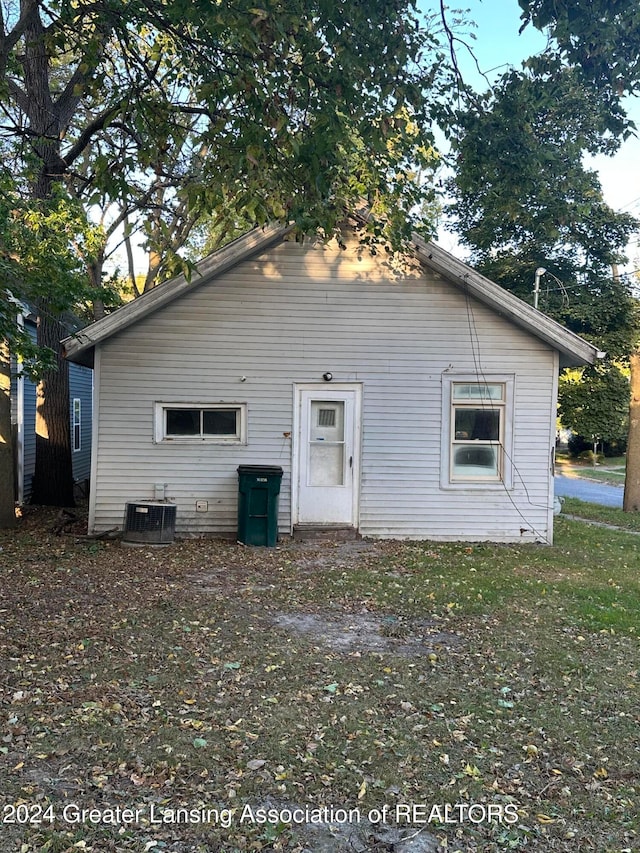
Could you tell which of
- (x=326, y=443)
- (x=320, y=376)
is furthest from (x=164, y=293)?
(x=326, y=443)

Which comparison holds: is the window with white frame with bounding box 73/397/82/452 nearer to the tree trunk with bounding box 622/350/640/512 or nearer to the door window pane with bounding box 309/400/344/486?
the door window pane with bounding box 309/400/344/486

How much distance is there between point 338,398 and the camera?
379 inches

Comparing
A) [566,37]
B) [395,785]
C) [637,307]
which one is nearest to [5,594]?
[395,785]

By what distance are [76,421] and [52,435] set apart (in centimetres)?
476

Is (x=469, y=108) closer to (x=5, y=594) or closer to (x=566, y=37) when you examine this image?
(x=566, y=37)

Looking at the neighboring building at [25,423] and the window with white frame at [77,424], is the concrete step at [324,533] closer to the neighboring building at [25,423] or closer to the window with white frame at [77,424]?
the neighboring building at [25,423]

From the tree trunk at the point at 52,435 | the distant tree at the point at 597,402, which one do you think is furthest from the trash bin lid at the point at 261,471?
the distant tree at the point at 597,402

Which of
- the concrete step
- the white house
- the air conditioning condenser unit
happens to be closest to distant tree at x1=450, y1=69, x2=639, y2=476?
the white house

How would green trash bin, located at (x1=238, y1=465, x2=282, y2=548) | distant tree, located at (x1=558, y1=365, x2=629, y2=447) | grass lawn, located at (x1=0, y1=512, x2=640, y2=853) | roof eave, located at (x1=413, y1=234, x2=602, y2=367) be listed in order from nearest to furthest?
grass lawn, located at (x1=0, y1=512, x2=640, y2=853) → green trash bin, located at (x1=238, y1=465, x2=282, y2=548) → roof eave, located at (x1=413, y1=234, x2=602, y2=367) → distant tree, located at (x1=558, y1=365, x2=629, y2=447)

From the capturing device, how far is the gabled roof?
8875 mm

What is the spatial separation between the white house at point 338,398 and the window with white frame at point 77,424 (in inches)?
301

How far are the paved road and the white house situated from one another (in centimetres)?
948

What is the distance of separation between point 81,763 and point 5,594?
11.8ft

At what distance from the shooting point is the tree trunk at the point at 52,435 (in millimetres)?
12039
